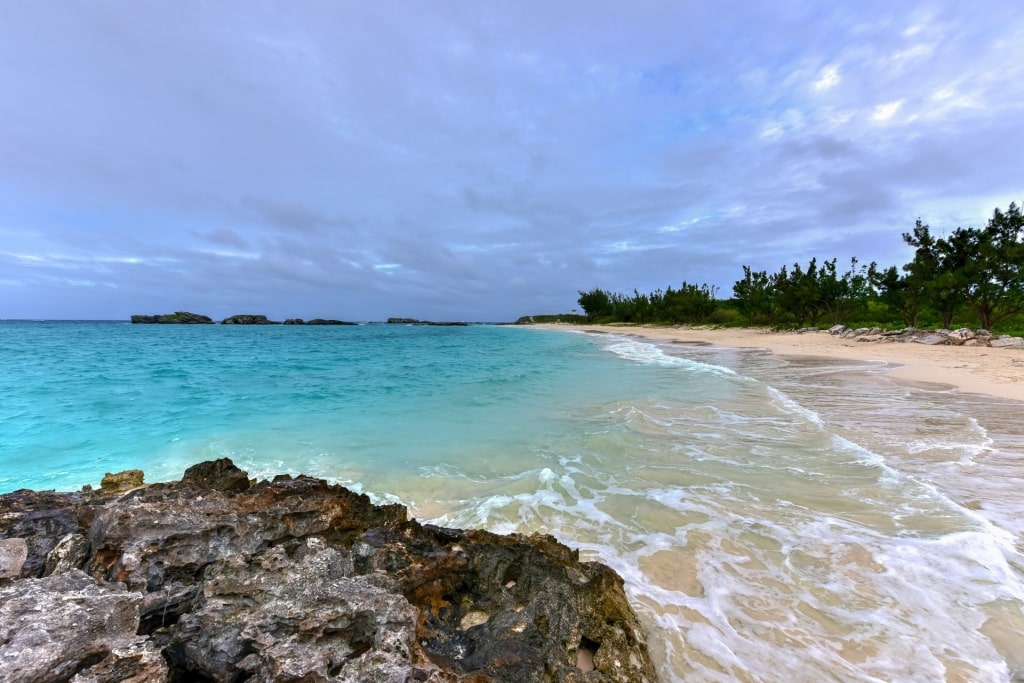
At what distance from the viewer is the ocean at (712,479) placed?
349cm

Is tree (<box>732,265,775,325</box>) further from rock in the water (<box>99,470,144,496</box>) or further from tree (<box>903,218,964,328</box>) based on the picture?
rock in the water (<box>99,470,144,496</box>)

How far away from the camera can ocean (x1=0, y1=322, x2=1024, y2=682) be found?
3.49 meters

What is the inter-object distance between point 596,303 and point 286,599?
432ft

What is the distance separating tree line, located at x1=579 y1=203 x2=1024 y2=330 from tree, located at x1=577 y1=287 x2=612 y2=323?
4091 cm

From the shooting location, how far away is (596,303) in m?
131

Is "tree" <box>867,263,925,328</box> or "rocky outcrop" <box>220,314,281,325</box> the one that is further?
"rocky outcrop" <box>220,314,281,325</box>

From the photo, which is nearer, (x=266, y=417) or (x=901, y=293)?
(x=266, y=417)

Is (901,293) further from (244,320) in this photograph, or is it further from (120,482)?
(244,320)

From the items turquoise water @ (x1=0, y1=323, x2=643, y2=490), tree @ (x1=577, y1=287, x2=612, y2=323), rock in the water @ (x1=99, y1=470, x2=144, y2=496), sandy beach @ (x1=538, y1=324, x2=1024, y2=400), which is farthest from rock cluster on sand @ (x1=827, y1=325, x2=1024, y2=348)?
tree @ (x1=577, y1=287, x2=612, y2=323)

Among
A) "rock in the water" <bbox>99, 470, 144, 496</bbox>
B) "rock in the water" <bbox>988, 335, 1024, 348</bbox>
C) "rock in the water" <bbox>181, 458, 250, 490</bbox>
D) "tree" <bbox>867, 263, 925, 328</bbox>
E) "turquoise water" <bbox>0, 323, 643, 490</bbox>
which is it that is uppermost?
"tree" <bbox>867, 263, 925, 328</bbox>

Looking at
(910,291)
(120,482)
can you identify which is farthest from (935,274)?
(120,482)

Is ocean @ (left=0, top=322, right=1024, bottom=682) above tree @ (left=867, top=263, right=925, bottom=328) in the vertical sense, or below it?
below

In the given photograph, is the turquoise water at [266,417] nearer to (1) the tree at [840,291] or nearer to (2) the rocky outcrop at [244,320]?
(1) the tree at [840,291]

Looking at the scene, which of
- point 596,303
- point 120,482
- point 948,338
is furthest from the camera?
point 596,303
